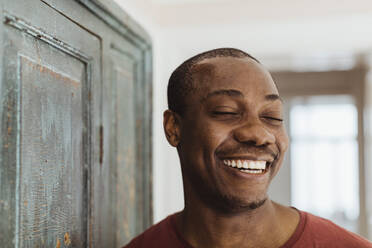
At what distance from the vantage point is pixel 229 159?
1298 mm

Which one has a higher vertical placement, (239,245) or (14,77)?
(14,77)

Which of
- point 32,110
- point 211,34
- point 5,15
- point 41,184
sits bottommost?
point 41,184

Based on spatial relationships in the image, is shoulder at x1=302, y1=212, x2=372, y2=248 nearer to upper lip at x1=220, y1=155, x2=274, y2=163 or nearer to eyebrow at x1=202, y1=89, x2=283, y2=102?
upper lip at x1=220, y1=155, x2=274, y2=163

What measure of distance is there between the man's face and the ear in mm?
96

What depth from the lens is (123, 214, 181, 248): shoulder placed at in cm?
146

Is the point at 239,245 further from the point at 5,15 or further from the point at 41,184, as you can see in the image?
the point at 5,15

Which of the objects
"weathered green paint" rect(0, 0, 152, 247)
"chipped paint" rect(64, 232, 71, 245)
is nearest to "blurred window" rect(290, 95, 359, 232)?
"weathered green paint" rect(0, 0, 152, 247)

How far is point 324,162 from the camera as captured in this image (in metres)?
6.11

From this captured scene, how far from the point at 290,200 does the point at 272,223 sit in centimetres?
455

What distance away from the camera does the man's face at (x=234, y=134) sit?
4.20 ft

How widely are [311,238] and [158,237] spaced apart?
0.45m

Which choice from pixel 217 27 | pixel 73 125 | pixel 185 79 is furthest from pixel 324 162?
pixel 185 79

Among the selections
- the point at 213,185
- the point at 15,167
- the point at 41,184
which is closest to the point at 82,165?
the point at 41,184

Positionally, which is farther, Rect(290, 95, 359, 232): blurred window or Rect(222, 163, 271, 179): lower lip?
Rect(290, 95, 359, 232): blurred window
